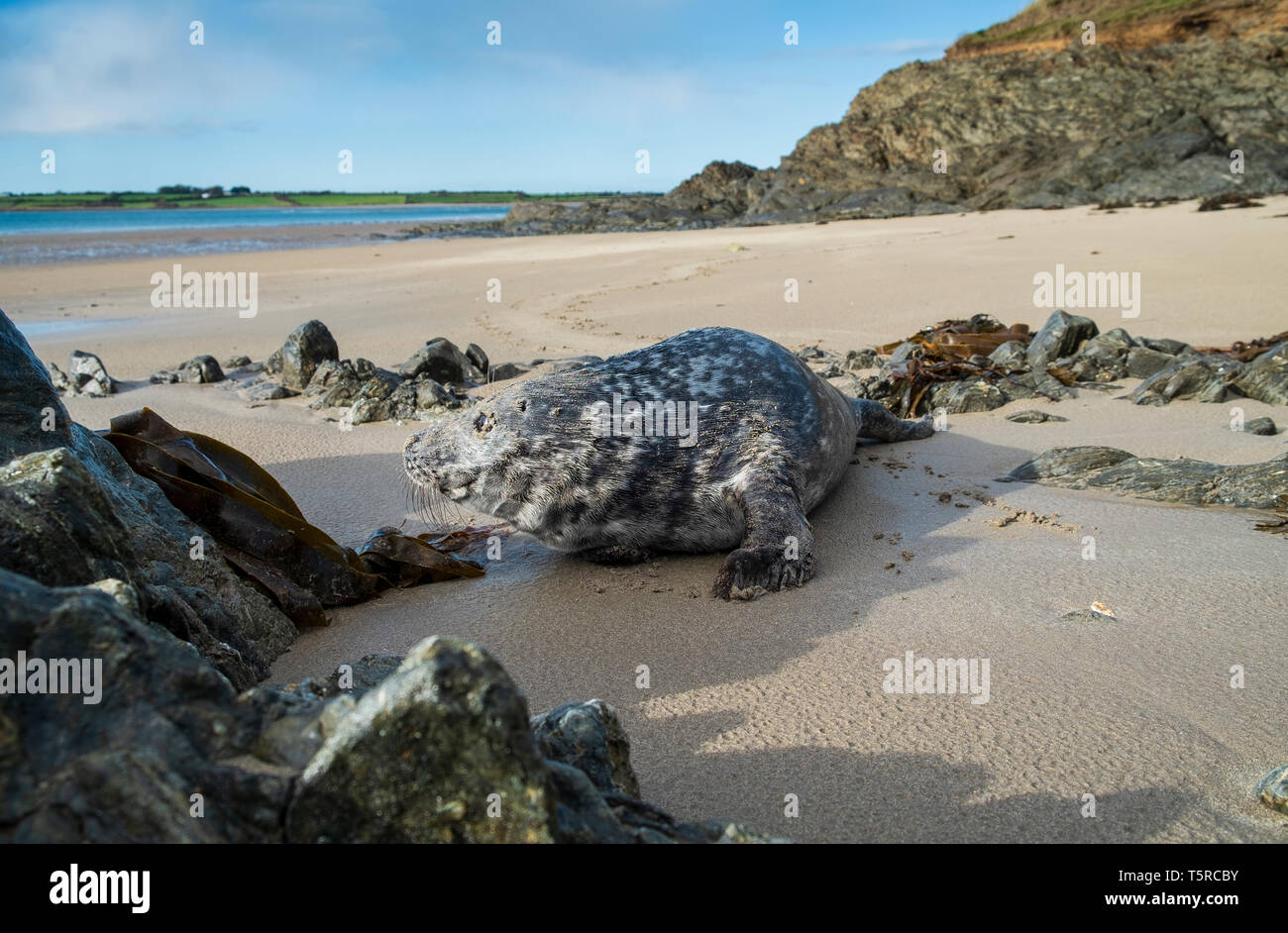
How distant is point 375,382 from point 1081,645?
18.2 ft

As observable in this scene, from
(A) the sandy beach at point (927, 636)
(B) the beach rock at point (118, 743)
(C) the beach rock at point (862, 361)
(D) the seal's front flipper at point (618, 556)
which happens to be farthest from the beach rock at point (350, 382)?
(B) the beach rock at point (118, 743)

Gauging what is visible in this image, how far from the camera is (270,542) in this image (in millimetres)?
3664

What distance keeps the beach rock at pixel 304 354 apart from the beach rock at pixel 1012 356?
564 centimetres

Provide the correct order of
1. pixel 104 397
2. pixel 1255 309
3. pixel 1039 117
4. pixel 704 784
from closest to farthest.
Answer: pixel 704 784 → pixel 104 397 → pixel 1255 309 → pixel 1039 117

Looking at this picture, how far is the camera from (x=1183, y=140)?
25.3 metres

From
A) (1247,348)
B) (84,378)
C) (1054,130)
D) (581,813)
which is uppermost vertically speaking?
(1054,130)

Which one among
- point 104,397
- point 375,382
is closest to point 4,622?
point 375,382

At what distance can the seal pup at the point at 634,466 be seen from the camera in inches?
160

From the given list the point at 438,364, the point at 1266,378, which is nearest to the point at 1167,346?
the point at 1266,378

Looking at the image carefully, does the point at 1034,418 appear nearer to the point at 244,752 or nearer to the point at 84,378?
the point at 244,752

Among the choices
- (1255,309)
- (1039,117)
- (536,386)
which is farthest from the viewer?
(1039,117)

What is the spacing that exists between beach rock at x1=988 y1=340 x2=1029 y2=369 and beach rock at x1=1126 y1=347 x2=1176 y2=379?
758mm

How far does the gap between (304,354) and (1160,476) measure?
257 inches
